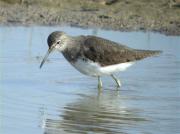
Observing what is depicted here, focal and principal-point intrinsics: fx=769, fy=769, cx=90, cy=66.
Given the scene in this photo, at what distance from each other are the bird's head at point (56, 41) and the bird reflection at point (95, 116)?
3.38ft

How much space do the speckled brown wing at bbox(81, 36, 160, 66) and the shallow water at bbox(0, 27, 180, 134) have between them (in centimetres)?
40

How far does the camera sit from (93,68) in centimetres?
1145

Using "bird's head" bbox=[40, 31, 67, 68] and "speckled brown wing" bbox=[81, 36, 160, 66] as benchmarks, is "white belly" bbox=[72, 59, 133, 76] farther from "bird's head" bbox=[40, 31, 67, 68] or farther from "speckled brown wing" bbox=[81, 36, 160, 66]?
"bird's head" bbox=[40, 31, 67, 68]

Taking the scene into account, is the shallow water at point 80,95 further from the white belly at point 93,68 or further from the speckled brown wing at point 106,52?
the speckled brown wing at point 106,52

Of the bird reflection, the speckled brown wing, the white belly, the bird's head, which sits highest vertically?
the bird's head

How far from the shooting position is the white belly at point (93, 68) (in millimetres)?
11383

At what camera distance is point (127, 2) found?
18.2 metres

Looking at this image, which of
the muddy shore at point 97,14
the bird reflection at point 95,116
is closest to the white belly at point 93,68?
the bird reflection at point 95,116

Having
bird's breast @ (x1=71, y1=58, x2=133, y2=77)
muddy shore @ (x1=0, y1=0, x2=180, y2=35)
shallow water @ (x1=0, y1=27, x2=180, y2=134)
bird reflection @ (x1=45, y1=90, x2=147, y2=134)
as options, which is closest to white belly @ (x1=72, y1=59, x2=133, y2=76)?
bird's breast @ (x1=71, y1=58, x2=133, y2=77)

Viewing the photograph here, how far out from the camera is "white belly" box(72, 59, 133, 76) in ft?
37.3

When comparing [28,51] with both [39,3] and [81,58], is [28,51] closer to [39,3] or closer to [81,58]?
[81,58]

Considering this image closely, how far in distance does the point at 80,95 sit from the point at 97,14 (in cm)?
686

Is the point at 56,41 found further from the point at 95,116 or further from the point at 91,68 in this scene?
the point at 95,116

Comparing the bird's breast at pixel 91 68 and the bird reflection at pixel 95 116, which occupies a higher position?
the bird's breast at pixel 91 68
